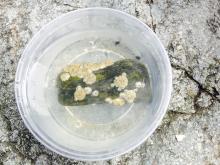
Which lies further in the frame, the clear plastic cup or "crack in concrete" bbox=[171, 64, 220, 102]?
"crack in concrete" bbox=[171, 64, 220, 102]

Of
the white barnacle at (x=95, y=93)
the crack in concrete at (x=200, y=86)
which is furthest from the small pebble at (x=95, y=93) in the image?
the crack in concrete at (x=200, y=86)

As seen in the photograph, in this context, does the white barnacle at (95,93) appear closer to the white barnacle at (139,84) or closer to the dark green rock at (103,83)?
the dark green rock at (103,83)

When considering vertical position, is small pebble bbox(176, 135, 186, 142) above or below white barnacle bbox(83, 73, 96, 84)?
below

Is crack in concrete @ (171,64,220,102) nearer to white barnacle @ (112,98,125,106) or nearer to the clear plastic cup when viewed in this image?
the clear plastic cup

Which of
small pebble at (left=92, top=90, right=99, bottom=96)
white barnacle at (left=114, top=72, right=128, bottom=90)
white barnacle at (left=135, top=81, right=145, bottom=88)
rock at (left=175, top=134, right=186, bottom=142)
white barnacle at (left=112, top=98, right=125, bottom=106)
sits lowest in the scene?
rock at (left=175, top=134, right=186, bottom=142)

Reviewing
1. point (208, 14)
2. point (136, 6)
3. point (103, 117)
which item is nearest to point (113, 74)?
point (103, 117)

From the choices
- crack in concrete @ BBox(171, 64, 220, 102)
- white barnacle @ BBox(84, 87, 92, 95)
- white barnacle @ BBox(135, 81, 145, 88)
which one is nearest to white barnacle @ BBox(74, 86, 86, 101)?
white barnacle @ BBox(84, 87, 92, 95)

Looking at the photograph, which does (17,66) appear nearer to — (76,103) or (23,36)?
(23,36)
